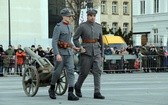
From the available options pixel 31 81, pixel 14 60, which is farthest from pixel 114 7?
pixel 31 81

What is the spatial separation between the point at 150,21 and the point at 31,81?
58961 millimetres

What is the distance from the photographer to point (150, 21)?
71.2 meters

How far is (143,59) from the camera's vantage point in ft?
103

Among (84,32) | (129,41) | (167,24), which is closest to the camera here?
(84,32)

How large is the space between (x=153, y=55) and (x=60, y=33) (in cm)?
1980

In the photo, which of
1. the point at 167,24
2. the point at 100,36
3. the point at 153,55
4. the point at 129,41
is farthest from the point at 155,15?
the point at 100,36

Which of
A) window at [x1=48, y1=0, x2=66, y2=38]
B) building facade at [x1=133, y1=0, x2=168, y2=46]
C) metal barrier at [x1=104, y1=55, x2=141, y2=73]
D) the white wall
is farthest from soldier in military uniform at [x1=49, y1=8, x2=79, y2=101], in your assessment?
building facade at [x1=133, y1=0, x2=168, y2=46]

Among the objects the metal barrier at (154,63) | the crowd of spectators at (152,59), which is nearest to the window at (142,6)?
the crowd of spectators at (152,59)

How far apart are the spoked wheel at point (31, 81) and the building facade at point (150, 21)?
5302 centimetres

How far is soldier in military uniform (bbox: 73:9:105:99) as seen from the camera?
12352 mm

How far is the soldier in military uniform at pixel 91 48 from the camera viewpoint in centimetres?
1235

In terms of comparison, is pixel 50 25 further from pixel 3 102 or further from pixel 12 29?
pixel 3 102

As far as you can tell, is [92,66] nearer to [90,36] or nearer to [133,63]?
[90,36]

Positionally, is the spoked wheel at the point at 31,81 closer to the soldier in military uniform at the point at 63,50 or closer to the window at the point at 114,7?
the soldier in military uniform at the point at 63,50
